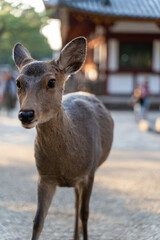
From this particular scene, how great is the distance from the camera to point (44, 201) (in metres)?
3.52

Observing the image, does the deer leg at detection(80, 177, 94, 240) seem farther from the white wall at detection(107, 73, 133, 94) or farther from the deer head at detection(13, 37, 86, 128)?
the white wall at detection(107, 73, 133, 94)

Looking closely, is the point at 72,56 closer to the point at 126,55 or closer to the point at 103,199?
the point at 103,199

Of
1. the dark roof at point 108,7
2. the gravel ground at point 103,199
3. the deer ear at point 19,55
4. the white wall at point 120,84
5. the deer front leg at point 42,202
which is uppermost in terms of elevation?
the dark roof at point 108,7

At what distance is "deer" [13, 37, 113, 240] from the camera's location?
9.82ft

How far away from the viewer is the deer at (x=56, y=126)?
299 cm

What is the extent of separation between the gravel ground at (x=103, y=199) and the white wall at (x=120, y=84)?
8.98 metres

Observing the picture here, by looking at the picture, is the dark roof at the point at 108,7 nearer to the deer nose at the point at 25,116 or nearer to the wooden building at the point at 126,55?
the wooden building at the point at 126,55

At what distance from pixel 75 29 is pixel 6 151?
33.6ft

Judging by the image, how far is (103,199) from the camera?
5.51 meters

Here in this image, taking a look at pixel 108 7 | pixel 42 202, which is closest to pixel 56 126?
pixel 42 202

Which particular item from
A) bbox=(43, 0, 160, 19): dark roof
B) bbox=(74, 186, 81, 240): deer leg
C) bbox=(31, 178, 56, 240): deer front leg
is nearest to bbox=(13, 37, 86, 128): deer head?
bbox=(31, 178, 56, 240): deer front leg

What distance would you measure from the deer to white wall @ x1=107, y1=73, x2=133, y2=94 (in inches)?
560

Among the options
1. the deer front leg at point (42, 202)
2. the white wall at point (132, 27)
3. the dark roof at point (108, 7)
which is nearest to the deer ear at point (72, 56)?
the deer front leg at point (42, 202)

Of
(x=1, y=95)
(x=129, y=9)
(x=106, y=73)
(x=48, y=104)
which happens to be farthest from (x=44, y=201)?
(x=106, y=73)
